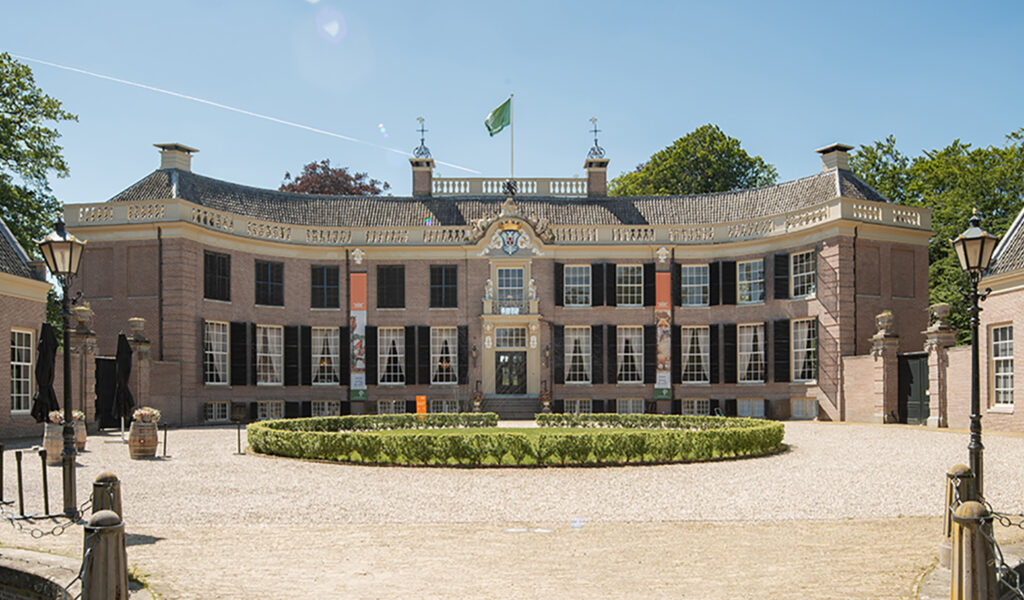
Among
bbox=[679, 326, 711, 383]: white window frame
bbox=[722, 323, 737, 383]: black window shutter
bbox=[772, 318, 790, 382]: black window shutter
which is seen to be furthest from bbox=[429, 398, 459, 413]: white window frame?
bbox=[772, 318, 790, 382]: black window shutter

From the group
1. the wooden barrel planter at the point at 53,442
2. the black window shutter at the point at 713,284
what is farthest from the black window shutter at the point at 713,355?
the wooden barrel planter at the point at 53,442

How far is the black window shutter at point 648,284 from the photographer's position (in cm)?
3384

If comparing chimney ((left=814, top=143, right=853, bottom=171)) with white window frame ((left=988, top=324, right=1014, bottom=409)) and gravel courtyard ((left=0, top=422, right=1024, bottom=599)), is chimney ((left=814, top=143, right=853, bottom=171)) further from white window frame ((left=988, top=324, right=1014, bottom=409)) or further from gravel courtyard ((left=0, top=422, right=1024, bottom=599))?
gravel courtyard ((left=0, top=422, right=1024, bottom=599))

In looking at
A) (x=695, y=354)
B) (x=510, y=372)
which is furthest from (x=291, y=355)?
(x=695, y=354)

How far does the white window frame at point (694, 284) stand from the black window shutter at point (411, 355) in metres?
10.6

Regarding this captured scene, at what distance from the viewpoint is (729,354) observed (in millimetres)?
32906

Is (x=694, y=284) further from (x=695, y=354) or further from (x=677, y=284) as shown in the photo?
(x=695, y=354)

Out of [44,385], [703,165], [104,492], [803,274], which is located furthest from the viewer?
[703,165]

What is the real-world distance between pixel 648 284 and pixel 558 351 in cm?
437

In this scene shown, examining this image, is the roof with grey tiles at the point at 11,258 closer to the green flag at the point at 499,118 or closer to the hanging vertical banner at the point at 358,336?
the hanging vertical banner at the point at 358,336

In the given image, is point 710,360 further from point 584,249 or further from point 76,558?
point 76,558

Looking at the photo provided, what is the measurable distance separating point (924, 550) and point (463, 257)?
2659 centimetres

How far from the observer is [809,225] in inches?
1209

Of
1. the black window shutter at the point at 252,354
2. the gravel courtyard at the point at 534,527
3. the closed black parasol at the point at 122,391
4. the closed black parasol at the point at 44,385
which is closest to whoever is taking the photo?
the gravel courtyard at the point at 534,527
